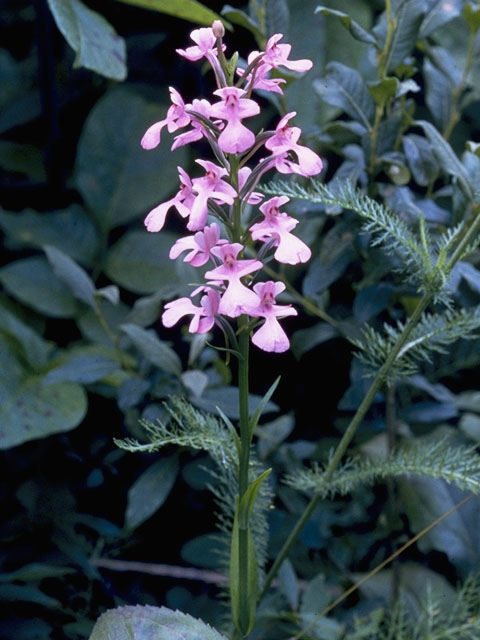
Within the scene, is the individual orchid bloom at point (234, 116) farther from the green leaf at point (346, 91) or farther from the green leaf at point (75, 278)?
the green leaf at point (75, 278)

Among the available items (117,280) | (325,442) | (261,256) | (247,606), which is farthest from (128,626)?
(117,280)

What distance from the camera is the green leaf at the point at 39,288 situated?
4.72 ft

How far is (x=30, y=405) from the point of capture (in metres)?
1.23

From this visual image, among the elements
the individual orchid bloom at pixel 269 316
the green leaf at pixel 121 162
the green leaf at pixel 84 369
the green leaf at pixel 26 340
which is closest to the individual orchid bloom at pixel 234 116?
the individual orchid bloom at pixel 269 316

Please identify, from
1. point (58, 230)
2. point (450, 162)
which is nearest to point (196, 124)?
point (450, 162)

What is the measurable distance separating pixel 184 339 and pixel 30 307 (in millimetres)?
417

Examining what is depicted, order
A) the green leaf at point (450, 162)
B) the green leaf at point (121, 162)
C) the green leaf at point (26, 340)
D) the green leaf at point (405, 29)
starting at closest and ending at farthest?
1. the green leaf at point (450, 162)
2. the green leaf at point (405, 29)
3. the green leaf at point (26, 340)
4. the green leaf at point (121, 162)

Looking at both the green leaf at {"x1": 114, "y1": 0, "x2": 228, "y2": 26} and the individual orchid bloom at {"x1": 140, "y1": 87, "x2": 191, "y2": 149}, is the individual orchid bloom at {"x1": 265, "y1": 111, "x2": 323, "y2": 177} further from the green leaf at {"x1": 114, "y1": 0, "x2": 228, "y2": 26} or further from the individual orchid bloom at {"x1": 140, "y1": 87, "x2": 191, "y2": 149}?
the green leaf at {"x1": 114, "y1": 0, "x2": 228, "y2": 26}

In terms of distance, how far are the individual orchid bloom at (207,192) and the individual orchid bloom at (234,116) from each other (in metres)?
0.03

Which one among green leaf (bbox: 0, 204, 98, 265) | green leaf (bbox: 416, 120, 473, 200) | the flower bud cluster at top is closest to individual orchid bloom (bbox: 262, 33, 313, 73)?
the flower bud cluster at top

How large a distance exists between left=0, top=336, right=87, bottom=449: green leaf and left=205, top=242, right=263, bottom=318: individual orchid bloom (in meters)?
0.64

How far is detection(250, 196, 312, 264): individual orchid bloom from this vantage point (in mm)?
631

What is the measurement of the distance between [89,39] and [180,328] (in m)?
0.51

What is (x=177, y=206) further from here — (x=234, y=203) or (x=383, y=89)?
(x=383, y=89)
